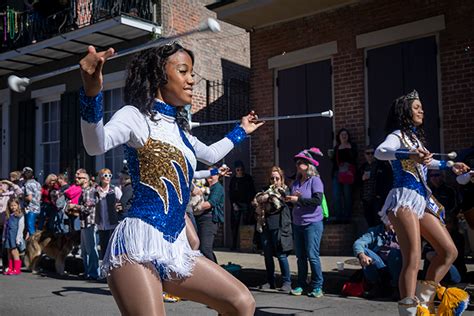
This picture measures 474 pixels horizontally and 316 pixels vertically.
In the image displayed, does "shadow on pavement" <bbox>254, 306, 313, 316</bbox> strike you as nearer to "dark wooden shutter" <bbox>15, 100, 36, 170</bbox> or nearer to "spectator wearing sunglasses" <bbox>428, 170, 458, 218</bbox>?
"spectator wearing sunglasses" <bbox>428, 170, 458, 218</bbox>

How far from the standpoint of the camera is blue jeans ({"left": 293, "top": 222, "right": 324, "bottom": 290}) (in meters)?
7.67

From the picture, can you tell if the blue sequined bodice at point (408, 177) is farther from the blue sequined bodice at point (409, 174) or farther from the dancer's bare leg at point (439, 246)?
the dancer's bare leg at point (439, 246)

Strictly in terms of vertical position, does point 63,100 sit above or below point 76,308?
above

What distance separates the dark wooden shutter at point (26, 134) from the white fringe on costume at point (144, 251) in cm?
1437

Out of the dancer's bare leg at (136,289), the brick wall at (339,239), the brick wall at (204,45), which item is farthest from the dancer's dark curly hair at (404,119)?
the brick wall at (204,45)

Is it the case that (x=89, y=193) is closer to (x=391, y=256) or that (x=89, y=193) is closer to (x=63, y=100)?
(x=391, y=256)

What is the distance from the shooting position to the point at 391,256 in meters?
7.38

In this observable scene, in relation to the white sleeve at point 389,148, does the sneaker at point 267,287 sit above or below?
below

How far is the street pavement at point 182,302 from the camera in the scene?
6.92 meters

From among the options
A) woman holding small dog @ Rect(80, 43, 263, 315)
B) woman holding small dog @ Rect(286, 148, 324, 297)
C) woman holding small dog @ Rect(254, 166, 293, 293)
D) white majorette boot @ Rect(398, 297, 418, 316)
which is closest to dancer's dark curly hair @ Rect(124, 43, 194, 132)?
woman holding small dog @ Rect(80, 43, 263, 315)

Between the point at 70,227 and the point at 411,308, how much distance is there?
305 inches

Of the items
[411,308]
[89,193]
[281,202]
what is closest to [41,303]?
[89,193]

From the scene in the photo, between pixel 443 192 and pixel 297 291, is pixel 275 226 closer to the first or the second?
pixel 297 291

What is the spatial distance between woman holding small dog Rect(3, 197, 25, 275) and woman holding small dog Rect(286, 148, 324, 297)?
5.74 metres
